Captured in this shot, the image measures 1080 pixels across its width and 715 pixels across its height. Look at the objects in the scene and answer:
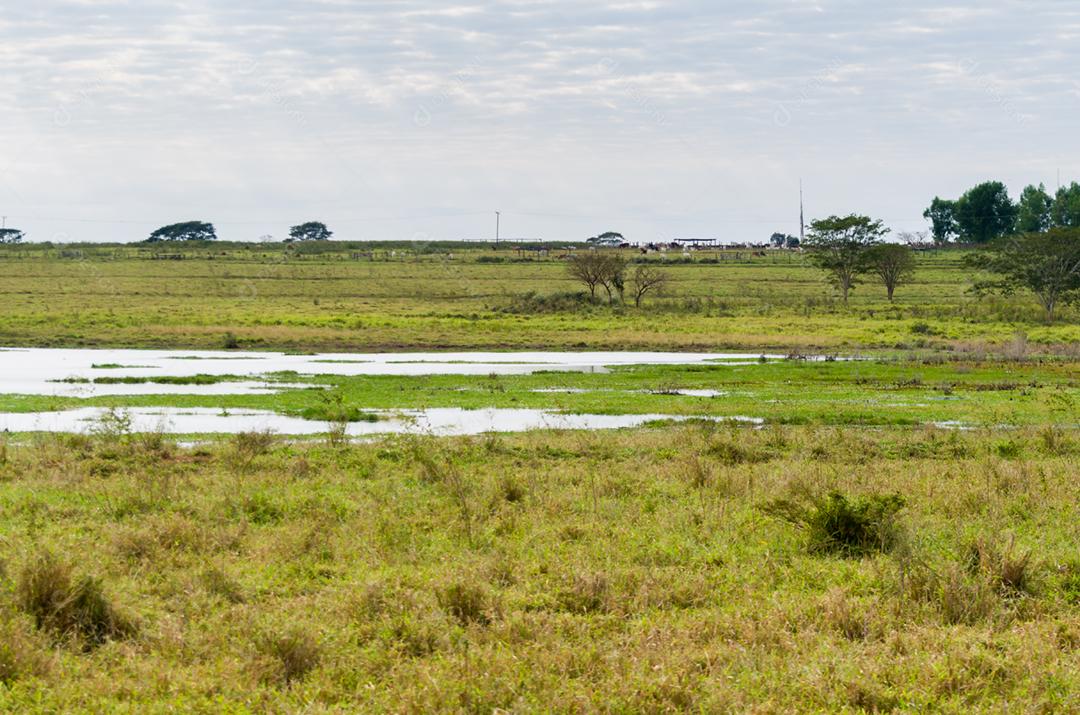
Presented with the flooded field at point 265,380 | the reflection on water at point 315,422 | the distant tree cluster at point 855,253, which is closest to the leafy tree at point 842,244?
the distant tree cluster at point 855,253

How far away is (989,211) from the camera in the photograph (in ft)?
599

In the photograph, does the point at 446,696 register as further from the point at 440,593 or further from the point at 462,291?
the point at 462,291

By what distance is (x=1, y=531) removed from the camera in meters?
12.5

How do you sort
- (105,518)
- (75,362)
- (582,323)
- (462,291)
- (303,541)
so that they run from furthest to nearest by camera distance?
1. (462,291)
2. (582,323)
3. (75,362)
4. (105,518)
5. (303,541)

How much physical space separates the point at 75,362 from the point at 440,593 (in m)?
38.2

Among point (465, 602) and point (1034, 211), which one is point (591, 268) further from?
point (1034, 211)

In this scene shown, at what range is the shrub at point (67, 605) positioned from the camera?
910cm

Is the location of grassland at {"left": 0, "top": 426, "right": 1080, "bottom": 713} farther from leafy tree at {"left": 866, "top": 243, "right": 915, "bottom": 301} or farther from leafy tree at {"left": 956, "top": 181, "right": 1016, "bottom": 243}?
leafy tree at {"left": 956, "top": 181, "right": 1016, "bottom": 243}

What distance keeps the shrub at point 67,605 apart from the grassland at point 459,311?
45.0m

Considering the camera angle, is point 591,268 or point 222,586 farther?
point 591,268

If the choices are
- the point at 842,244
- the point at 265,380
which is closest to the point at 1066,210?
the point at 842,244

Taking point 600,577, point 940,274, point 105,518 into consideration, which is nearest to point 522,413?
point 105,518

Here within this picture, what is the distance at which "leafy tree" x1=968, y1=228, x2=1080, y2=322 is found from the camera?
71.6m

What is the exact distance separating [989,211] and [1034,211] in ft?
22.8
